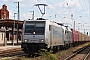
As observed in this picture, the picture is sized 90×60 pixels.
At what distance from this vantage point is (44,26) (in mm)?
21562

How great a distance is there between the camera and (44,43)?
20906mm

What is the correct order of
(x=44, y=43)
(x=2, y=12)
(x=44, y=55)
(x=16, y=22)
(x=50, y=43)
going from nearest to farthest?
(x=44, y=55) < (x=44, y=43) < (x=50, y=43) < (x=16, y=22) < (x=2, y=12)

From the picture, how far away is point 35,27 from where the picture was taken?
21.6m

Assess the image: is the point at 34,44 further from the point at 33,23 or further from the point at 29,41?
the point at 33,23

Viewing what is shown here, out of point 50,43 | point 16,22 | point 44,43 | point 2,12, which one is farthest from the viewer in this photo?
point 2,12

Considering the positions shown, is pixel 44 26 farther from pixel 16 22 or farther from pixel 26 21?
pixel 16 22

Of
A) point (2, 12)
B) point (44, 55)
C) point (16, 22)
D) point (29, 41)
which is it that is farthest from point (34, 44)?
point (2, 12)

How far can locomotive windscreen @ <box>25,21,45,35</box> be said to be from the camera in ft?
70.0

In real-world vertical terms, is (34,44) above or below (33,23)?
below

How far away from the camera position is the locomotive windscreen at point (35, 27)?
2134cm

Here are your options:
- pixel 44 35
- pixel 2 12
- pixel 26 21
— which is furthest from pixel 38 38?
pixel 2 12

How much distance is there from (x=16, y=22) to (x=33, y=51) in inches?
1157

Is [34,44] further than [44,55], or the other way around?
[34,44]

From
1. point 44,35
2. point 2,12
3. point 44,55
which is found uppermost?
point 2,12
